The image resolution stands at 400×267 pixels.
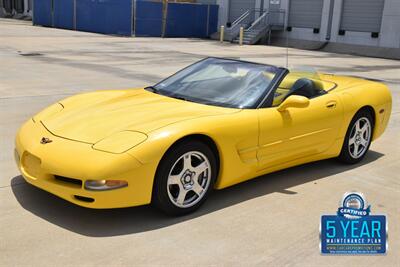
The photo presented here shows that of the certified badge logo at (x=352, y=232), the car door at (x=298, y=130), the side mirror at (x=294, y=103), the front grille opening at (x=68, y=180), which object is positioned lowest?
the certified badge logo at (x=352, y=232)

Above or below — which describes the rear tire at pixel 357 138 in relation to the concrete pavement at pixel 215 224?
above

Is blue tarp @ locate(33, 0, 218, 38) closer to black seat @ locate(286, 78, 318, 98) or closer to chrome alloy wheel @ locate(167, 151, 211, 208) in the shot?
black seat @ locate(286, 78, 318, 98)

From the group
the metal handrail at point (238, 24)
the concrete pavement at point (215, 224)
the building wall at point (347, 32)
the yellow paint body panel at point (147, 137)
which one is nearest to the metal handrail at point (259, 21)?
the building wall at point (347, 32)

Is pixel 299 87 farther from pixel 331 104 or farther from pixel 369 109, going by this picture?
pixel 369 109

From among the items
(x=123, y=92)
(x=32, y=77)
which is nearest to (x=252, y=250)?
(x=123, y=92)

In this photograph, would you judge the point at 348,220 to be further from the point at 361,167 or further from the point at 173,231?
the point at 361,167

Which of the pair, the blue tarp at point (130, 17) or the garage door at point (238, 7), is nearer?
the blue tarp at point (130, 17)

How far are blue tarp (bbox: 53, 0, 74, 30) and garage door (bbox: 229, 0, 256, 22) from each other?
1148 cm

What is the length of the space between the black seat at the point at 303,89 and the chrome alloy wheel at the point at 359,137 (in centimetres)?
69

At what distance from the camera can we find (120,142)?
3.63 metres

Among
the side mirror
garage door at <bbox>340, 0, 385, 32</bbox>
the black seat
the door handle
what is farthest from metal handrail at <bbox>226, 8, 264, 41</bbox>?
the side mirror

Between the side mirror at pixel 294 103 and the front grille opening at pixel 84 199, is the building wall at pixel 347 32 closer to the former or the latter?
the side mirror at pixel 294 103

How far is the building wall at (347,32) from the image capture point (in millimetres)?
27250

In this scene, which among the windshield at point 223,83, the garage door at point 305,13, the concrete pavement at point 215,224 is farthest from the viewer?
the garage door at point 305,13
